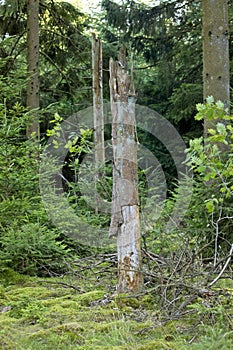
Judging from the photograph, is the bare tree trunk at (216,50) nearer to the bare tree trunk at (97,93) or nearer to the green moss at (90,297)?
the green moss at (90,297)

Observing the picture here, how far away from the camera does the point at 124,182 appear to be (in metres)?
4.60

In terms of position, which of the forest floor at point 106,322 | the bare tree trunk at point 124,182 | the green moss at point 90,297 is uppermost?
the bare tree trunk at point 124,182

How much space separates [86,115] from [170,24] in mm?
4048

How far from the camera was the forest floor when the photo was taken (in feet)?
10.7

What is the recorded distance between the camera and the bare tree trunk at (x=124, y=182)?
4.59m

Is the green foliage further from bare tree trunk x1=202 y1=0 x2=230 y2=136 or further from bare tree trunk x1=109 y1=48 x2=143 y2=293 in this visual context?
bare tree trunk x1=202 y1=0 x2=230 y2=136

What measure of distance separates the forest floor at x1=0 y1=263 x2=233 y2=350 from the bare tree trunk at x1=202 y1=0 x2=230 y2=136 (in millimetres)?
3638

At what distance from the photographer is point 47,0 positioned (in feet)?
43.9

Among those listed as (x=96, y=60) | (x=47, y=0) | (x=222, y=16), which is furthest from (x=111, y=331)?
(x=47, y=0)

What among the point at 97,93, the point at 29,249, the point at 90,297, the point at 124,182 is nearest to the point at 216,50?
the point at 124,182

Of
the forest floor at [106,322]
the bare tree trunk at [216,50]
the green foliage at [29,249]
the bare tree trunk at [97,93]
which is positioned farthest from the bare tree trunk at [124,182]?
the bare tree trunk at [97,93]

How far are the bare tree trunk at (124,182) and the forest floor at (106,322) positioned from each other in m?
0.31

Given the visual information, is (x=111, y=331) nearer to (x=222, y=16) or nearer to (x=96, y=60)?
(x=222, y=16)

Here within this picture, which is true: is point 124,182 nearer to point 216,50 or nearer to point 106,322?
point 106,322
